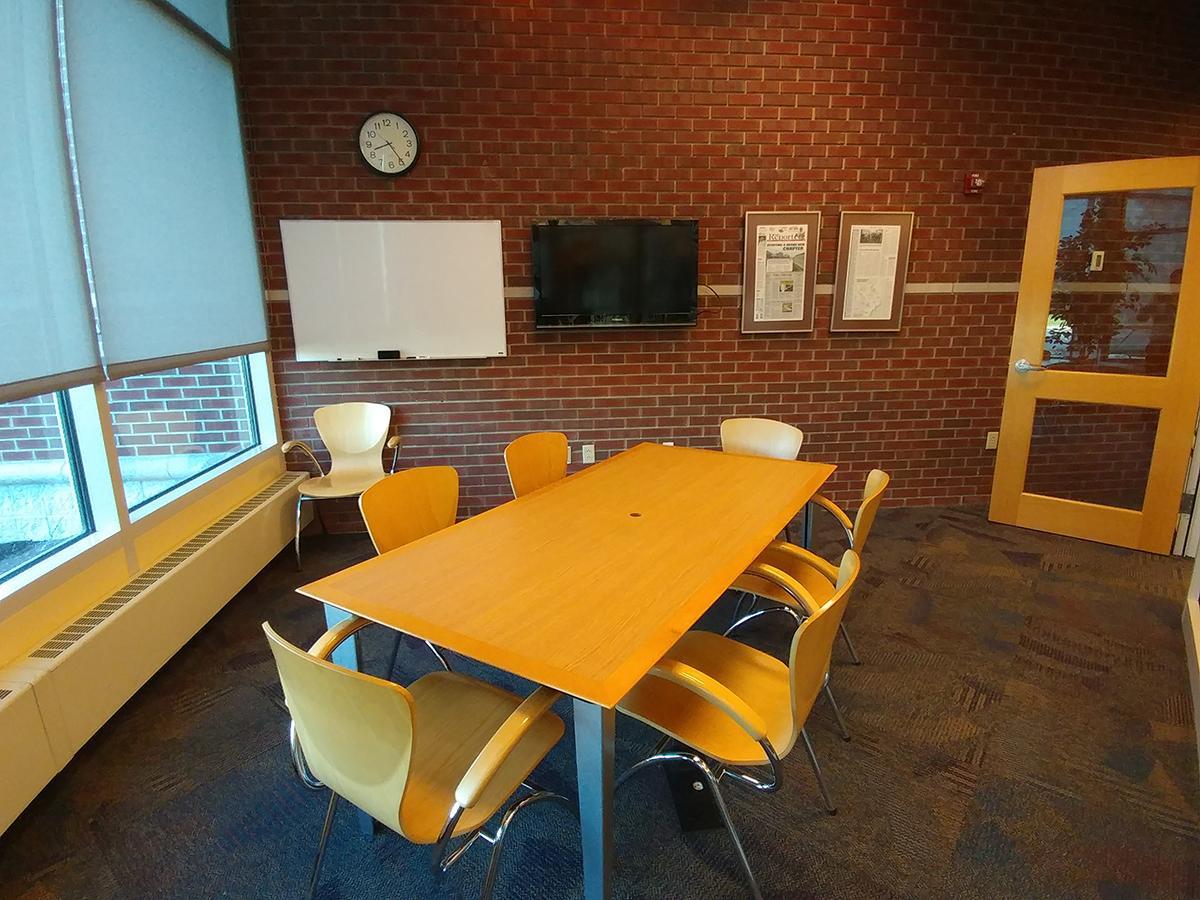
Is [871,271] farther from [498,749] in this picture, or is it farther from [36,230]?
[36,230]

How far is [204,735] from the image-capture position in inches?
82.0

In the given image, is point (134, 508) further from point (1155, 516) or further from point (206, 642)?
point (1155, 516)

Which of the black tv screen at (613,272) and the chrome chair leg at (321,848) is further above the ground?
the black tv screen at (613,272)

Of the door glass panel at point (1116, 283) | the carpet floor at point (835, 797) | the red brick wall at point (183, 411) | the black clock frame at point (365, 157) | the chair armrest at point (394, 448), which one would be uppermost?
the black clock frame at point (365, 157)

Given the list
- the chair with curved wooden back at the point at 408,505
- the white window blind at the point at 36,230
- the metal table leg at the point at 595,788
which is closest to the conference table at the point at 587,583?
the metal table leg at the point at 595,788

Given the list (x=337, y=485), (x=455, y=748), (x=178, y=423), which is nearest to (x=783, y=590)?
(x=455, y=748)

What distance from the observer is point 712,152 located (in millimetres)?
3564

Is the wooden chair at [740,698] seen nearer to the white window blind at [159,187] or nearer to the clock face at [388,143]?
the white window blind at [159,187]

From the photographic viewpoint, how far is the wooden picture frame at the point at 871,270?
3.69 m

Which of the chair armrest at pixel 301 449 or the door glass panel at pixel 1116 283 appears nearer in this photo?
the door glass panel at pixel 1116 283

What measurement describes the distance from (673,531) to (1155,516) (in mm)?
3191

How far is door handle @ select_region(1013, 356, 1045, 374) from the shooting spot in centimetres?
350

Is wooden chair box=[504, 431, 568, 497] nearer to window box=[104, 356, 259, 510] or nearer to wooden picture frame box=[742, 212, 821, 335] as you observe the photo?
window box=[104, 356, 259, 510]

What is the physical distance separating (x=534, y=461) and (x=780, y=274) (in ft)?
6.81
